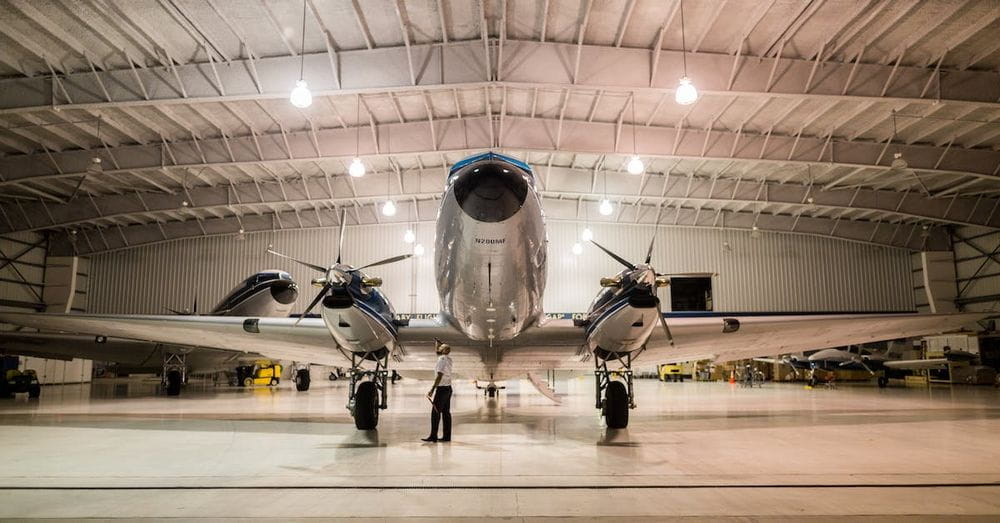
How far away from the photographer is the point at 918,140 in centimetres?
2095

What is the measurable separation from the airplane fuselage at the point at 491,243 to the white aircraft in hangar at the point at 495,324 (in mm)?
19

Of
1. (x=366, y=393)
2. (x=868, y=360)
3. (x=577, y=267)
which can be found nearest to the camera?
(x=366, y=393)

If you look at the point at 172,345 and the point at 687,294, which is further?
the point at 687,294

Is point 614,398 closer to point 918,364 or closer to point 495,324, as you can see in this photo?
point 495,324

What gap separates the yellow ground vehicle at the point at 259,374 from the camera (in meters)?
27.8

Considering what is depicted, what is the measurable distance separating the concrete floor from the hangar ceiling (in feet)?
32.0

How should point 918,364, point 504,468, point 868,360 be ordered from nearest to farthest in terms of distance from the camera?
point 504,468, point 918,364, point 868,360

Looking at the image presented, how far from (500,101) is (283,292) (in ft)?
36.1

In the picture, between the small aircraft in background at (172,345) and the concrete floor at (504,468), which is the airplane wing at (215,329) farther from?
the small aircraft in background at (172,345)

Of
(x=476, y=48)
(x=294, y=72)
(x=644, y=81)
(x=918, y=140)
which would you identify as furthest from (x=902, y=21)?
(x=294, y=72)

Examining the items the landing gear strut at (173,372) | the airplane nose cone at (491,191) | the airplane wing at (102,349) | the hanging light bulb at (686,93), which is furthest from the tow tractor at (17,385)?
the hanging light bulb at (686,93)

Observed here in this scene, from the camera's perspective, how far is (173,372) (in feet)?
65.1

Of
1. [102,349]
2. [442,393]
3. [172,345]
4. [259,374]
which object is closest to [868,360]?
[442,393]

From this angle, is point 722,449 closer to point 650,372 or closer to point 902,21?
point 902,21
